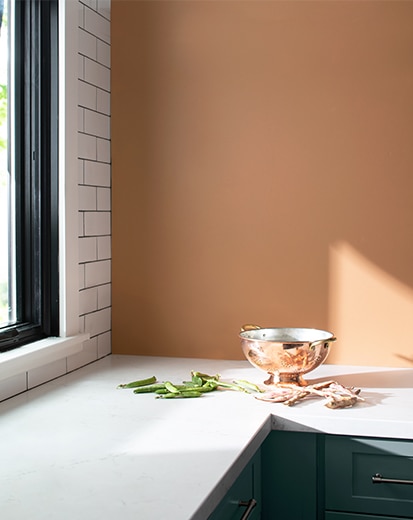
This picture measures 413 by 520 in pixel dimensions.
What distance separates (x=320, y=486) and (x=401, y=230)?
99cm

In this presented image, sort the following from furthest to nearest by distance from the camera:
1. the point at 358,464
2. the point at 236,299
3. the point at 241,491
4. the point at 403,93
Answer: the point at 236,299
the point at 403,93
the point at 358,464
the point at 241,491

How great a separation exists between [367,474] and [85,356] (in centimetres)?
110

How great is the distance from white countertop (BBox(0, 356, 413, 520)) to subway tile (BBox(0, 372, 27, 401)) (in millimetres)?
23

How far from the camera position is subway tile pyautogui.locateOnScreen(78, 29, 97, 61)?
2561 mm

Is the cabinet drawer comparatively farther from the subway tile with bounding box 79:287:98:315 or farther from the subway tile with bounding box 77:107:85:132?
the subway tile with bounding box 77:107:85:132

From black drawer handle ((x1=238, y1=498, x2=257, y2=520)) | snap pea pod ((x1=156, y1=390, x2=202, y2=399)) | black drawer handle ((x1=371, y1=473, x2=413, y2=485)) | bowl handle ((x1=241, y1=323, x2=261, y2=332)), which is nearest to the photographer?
black drawer handle ((x1=238, y1=498, x2=257, y2=520))

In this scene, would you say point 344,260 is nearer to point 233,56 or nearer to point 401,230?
point 401,230

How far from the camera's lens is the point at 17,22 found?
2342 millimetres

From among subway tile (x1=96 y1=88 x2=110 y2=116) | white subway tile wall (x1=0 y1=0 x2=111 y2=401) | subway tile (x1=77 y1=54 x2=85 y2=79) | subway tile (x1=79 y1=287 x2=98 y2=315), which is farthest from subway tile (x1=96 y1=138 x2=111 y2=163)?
subway tile (x1=79 y1=287 x2=98 y2=315)

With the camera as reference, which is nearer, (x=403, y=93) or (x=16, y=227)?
(x=16, y=227)

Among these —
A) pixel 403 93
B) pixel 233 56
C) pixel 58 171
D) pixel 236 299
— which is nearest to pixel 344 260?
pixel 236 299

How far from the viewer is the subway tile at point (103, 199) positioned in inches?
107

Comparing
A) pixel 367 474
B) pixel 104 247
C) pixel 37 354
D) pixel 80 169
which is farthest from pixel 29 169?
pixel 367 474

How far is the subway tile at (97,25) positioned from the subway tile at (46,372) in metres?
1.16
